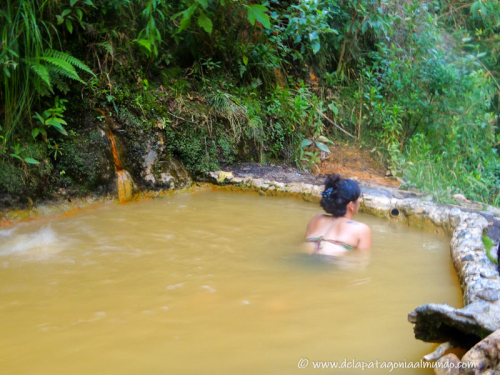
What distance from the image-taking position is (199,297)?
8.73 feet

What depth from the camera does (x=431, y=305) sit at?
199 centimetres

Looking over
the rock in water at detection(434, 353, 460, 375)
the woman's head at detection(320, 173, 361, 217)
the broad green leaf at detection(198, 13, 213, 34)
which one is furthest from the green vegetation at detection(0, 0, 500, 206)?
the rock in water at detection(434, 353, 460, 375)

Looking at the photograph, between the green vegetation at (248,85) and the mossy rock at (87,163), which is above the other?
the green vegetation at (248,85)

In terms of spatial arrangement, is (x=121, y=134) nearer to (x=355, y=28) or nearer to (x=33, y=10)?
(x=33, y=10)

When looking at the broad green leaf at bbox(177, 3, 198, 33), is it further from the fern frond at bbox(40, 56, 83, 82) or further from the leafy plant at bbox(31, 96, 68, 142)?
the leafy plant at bbox(31, 96, 68, 142)

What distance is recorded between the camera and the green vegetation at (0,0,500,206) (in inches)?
187

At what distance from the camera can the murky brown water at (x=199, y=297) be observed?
2020 mm

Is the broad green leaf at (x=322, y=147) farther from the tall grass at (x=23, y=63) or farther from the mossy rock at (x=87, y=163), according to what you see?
the tall grass at (x=23, y=63)

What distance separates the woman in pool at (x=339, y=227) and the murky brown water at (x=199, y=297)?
200mm

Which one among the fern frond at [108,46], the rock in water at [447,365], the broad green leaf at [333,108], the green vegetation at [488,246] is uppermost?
the fern frond at [108,46]

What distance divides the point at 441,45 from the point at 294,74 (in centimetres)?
309

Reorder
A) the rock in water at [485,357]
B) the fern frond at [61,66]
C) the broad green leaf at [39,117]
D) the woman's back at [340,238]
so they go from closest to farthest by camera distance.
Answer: the rock in water at [485,357]
the woman's back at [340,238]
the fern frond at [61,66]
the broad green leaf at [39,117]

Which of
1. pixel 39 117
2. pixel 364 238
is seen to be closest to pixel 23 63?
pixel 39 117

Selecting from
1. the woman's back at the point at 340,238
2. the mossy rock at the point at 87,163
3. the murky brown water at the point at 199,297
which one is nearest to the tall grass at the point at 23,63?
the mossy rock at the point at 87,163
